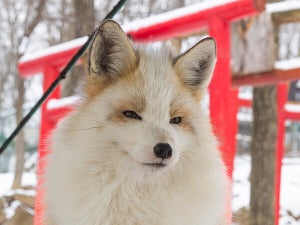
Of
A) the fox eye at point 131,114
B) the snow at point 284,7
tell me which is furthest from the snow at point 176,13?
the fox eye at point 131,114

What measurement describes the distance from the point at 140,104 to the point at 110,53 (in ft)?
→ 0.92

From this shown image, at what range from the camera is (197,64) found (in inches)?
74.5

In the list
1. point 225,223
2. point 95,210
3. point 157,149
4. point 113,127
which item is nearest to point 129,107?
point 113,127

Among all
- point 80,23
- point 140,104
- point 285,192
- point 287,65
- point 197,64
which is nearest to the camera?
point 140,104

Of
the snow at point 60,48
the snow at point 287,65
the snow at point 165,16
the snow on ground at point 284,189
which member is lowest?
the snow on ground at point 284,189

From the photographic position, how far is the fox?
1607mm

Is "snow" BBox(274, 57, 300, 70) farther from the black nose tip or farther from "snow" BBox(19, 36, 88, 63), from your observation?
the black nose tip

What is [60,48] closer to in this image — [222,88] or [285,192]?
[222,88]

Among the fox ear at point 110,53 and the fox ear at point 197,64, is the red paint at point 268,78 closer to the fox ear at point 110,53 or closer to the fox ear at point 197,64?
the fox ear at point 197,64

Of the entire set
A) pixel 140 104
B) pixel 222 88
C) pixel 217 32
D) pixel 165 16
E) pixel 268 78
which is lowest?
pixel 140 104

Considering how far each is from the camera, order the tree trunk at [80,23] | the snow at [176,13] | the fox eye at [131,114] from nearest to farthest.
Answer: the fox eye at [131,114], the snow at [176,13], the tree trunk at [80,23]

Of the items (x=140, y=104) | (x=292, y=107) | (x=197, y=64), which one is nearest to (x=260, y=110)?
(x=292, y=107)

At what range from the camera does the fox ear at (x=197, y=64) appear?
1.81 m

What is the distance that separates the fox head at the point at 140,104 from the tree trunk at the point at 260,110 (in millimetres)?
1290
